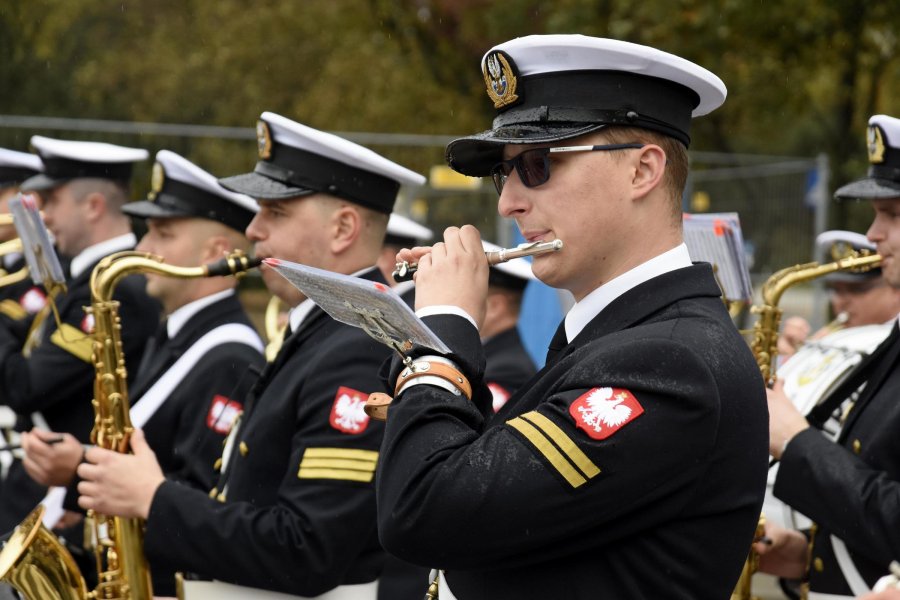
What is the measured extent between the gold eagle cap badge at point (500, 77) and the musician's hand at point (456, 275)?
28 cm

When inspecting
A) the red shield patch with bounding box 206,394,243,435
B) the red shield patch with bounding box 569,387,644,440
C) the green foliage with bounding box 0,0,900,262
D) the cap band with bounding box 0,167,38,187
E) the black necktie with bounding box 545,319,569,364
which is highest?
the green foliage with bounding box 0,0,900,262

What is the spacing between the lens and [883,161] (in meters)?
4.04

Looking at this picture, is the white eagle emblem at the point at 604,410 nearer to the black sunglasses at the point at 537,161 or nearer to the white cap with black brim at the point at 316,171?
the black sunglasses at the point at 537,161

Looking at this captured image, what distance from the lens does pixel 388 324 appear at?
239 centimetres

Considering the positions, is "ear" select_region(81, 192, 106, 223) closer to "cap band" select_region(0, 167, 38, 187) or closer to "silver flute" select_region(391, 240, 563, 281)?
"cap band" select_region(0, 167, 38, 187)

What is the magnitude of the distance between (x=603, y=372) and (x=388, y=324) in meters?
0.43

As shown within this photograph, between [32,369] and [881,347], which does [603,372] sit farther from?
[32,369]

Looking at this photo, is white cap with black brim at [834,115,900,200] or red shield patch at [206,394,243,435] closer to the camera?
white cap with black brim at [834,115,900,200]

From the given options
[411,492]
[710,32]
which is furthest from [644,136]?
[710,32]

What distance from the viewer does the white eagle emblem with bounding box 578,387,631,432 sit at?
219 centimetres

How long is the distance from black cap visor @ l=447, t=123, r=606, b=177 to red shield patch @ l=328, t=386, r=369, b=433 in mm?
1090

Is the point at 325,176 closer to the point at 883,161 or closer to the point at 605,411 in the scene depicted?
the point at 883,161

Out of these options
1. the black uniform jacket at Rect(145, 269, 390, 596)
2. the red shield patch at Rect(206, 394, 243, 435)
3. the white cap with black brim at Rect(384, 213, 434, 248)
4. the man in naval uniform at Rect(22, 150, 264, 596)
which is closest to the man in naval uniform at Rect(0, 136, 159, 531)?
the man in naval uniform at Rect(22, 150, 264, 596)

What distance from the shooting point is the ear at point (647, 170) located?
97.3 inches
